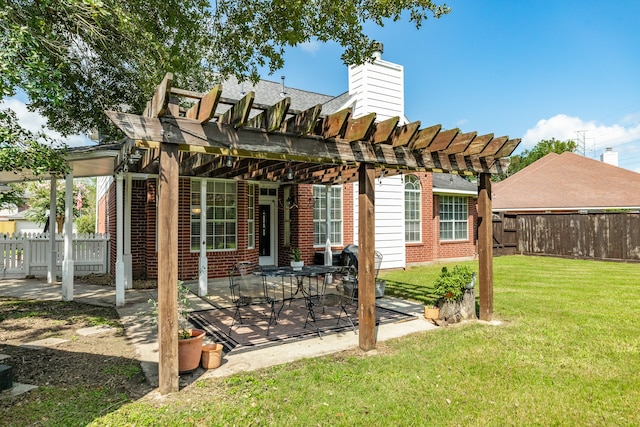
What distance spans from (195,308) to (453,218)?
1165cm

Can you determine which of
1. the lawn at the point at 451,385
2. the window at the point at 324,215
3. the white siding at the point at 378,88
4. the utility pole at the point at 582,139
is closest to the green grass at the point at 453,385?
the lawn at the point at 451,385

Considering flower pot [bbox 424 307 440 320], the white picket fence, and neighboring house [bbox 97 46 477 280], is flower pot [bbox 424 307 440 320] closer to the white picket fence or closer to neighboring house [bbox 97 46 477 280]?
neighboring house [bbox 97 46 477 280]

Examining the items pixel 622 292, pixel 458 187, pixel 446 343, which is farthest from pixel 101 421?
pixel 458 187

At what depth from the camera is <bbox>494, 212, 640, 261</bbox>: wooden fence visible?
14180mm

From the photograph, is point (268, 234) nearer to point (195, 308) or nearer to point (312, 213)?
point (312, 213)

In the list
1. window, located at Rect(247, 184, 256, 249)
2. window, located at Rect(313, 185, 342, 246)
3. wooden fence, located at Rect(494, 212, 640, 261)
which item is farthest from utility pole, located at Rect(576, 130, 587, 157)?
window, located at Rect(247, 184, 256, 249)

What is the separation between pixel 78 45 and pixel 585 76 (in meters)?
21.9

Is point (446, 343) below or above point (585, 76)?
below

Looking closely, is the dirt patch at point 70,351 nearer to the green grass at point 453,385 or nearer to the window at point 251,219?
the green grass at point 453,385

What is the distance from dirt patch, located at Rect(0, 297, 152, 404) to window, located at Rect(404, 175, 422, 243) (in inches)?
392

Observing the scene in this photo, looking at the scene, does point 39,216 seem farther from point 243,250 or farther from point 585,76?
point 585,76

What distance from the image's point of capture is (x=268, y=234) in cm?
1238

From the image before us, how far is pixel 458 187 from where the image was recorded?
15.4 metres

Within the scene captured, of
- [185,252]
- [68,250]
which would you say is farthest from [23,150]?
[185,252]
